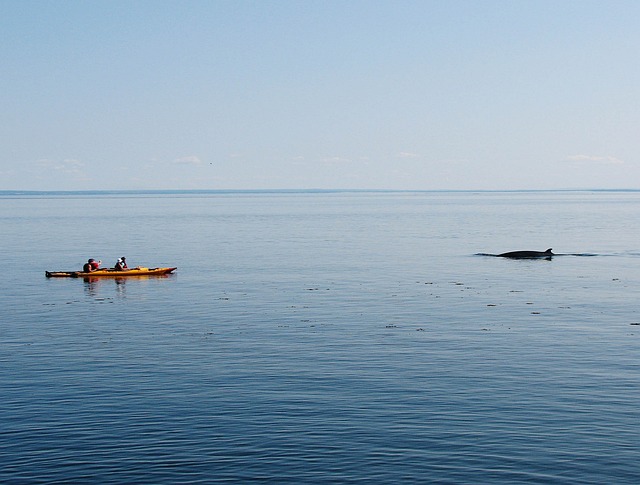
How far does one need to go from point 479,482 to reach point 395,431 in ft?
18.1

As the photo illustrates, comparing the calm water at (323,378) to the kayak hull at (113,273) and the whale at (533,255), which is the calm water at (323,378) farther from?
the whale at (533,255)

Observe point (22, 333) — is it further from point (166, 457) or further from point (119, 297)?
point (166, 457)

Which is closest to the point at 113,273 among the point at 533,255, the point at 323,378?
the point at 533,255

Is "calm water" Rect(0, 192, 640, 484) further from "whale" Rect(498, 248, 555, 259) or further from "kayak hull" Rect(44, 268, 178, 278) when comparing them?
"whale" Rect(498, 248, 555, 259)

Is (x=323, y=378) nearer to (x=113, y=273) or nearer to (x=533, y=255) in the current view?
(x=113, y=273)

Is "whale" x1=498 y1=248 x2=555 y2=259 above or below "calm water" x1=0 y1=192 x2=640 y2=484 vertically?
above

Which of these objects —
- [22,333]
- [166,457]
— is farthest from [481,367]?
[22,333]

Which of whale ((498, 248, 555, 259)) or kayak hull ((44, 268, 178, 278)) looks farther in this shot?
whale ((498, 248, 555, 259))

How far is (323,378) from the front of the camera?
40.4 m

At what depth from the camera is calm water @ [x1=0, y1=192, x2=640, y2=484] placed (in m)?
29.2

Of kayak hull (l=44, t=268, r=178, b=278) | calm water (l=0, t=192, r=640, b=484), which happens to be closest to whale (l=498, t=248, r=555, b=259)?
calm water (l=0, t=192, r=640, b=484)

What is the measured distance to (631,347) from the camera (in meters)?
46.8

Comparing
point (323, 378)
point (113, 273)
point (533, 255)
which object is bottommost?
point (323, 378)

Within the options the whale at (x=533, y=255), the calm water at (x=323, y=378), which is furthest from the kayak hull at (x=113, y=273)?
the whale at (x=533, y=255)
